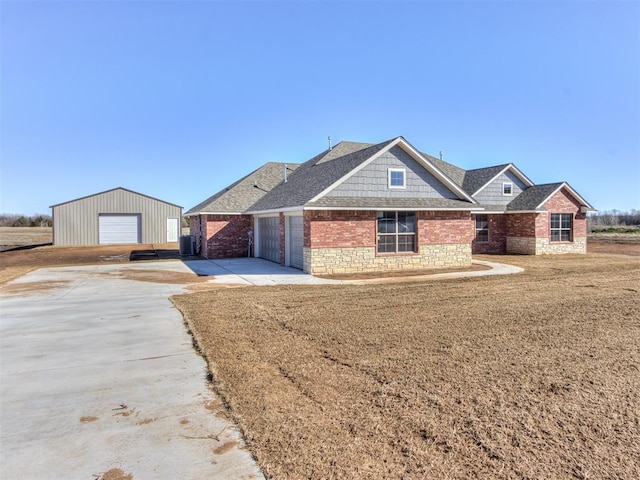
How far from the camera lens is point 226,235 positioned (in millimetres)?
24453

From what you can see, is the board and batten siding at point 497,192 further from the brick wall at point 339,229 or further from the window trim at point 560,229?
the brick wall at point 339,229

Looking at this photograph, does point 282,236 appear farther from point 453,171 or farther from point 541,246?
point 453,171

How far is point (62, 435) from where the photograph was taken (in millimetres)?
4137

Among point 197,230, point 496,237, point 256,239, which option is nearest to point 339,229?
point 256,239

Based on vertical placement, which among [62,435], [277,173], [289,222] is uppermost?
[277,173]

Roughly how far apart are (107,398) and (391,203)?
529 inches

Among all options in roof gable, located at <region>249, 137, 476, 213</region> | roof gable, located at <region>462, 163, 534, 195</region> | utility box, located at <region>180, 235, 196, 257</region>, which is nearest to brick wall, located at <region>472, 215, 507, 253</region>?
roof gable, located at <region>462, 163, 534, 195</region>

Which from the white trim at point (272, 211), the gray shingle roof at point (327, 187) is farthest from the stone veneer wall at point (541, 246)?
the white trim at point (272, 211)

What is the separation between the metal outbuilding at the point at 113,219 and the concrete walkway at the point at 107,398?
28.0 m

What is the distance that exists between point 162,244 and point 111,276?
72.0 feet

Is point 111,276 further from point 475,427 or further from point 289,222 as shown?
point 475,427

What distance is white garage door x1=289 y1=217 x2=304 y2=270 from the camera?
17375 millimetres

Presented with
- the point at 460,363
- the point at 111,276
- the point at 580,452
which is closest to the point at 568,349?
the point at 460,363

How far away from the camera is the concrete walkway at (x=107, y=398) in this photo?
3.63 metres
